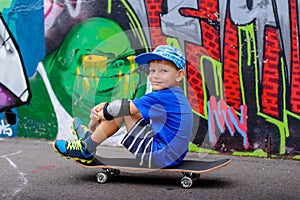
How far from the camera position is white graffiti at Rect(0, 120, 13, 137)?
23.9 feet

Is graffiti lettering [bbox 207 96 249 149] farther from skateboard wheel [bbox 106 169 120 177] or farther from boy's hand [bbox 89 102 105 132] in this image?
boy's hand [bbox 89 102 105 132]

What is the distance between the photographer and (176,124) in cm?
437

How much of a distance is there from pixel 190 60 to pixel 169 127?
190 cm

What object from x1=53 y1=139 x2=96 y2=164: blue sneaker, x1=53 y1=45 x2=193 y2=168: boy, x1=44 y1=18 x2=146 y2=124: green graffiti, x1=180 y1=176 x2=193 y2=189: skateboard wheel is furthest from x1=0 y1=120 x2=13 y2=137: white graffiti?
x1=180 y1=176 x2=193 y2=189: skateboard wheel

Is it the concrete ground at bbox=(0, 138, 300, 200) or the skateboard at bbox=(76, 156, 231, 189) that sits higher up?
the skateboard at bbox=(76, 156, 231, 189)

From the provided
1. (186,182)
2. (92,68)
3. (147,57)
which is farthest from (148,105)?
(92,68)

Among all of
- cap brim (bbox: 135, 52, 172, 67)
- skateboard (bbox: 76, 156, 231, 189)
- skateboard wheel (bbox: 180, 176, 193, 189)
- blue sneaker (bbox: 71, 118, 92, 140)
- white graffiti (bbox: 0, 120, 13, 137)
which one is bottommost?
white graffiti (bbox: 0, 120, 13, 137)

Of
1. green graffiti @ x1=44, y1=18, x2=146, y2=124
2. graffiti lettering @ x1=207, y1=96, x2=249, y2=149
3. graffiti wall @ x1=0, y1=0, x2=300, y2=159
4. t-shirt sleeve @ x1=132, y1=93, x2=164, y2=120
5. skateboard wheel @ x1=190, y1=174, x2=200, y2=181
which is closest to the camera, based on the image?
t-shirt sleeve @ x1=132, y1=93, x2=164, y2=120

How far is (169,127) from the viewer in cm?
437

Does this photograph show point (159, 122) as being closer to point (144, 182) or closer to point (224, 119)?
point (144, 182)

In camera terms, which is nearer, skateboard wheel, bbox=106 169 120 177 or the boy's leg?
the boy's leg

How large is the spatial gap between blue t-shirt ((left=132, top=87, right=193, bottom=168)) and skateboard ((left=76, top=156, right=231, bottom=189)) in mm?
109

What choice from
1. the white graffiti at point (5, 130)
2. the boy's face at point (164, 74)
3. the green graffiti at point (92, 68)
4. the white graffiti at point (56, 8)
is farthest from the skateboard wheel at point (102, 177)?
the white graffiti at point (5, 130)

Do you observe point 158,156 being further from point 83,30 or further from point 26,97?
point 26,97
